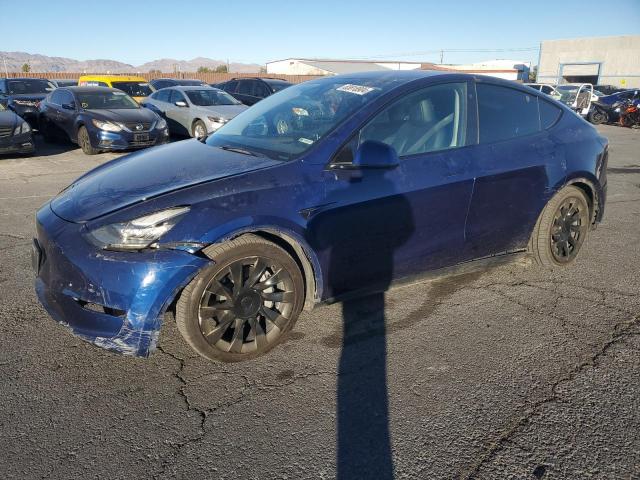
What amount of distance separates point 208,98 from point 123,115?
2.65 metres

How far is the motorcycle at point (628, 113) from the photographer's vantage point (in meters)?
20.1

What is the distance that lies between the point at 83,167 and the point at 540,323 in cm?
878

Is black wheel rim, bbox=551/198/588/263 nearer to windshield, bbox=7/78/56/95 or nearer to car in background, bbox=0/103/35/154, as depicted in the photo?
car in background, bbox=0/103/35/154

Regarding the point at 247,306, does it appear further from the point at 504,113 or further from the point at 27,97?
the point at 27,97

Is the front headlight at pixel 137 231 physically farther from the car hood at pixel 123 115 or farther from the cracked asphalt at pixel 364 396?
the car hood at pixel 123 115

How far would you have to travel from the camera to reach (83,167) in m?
9.40

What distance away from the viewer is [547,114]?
3.99 m

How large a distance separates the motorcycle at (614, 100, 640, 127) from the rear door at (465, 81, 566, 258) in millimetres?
19983

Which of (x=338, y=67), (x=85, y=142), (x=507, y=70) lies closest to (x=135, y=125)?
(x=85, y=142)

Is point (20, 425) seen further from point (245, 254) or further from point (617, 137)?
point (617, 137)

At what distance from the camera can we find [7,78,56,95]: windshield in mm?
14969

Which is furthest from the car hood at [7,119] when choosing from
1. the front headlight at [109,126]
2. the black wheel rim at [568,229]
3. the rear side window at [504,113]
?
the black wheel rim at [568,229]

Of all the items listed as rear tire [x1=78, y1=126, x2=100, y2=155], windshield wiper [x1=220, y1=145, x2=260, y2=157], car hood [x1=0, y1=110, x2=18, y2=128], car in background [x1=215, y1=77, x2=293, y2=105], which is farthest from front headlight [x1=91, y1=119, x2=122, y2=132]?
windshield wiper [x1=220, y1=145, x2=260, y2=157]

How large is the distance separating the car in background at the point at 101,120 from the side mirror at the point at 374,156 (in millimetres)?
8305
